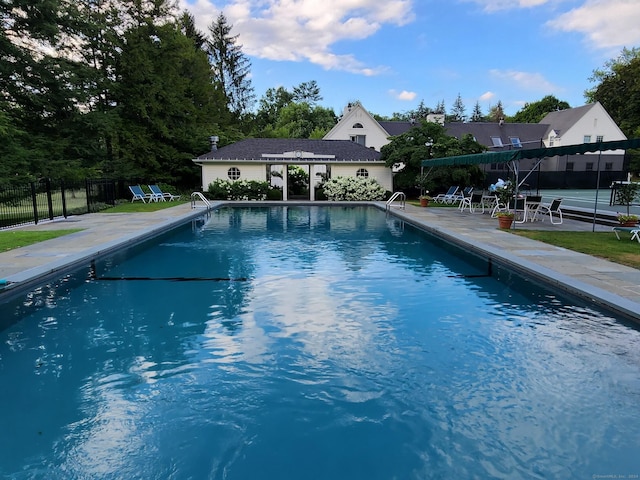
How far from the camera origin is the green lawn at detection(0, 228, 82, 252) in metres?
9.79

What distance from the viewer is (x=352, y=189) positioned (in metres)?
25.5

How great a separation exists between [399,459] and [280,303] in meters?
3.68

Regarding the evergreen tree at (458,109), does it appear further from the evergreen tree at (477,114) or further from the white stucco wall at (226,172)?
the white stucco wall at (226,172)

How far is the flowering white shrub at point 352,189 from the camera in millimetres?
25391

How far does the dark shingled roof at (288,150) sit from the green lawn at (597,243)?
1522cm

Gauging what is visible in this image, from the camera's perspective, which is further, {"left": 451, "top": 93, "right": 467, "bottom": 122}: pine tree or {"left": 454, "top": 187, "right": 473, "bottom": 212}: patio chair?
{"left": 451, "top": 93, "right": 467, "bottom": 122}: pine tree

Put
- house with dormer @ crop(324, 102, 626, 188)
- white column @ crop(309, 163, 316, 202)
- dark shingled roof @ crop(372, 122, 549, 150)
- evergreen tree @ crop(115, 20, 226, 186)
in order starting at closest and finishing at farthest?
1. white column @ crop(309, 163, 316, 202)
2. evergreen tree @ crop(115, 20, 226, 186)
3. house with dormer @ crop(324, 102, 626, 188)
4. dark shingled roof @ crop(372, 122, 549, 150)

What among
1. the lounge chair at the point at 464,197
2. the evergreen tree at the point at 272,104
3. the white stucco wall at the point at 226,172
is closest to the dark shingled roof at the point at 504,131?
the lounge chair at the point at 464,197

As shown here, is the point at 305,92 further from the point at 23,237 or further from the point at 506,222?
the point at 23,237

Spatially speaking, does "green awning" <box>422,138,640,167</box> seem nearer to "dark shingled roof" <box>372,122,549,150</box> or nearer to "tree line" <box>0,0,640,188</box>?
"tree line" <box>0,0,640,188</box>

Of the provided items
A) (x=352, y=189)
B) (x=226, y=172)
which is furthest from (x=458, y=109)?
(x=226, y=172)

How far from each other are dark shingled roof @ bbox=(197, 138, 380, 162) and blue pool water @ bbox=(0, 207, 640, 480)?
1858 cm

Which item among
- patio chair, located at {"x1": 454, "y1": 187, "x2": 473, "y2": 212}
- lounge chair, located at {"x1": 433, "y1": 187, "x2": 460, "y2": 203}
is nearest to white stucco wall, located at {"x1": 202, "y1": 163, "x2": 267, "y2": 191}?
lounge chair, located at {"x1": 433, "y1": 187, "x2": 460, "y2": 203}

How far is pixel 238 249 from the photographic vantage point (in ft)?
35.8
